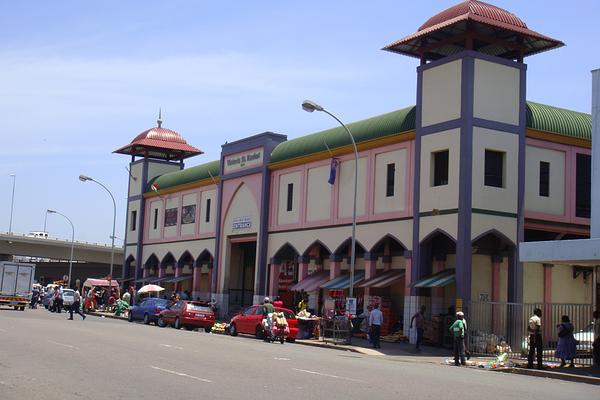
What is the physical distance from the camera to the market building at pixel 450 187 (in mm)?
30969

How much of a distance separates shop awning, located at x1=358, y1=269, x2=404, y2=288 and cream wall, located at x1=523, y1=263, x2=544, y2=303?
4910 mm

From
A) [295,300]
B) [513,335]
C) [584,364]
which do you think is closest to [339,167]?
[295,300]

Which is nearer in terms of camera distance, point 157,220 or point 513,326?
point 513,326

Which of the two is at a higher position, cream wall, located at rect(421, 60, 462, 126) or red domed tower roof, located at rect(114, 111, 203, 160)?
red domed tower roof, located at rect(114, 111, 203, 160)

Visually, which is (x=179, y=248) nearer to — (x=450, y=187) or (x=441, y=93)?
(x=441, y=93)

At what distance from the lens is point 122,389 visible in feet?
42.9

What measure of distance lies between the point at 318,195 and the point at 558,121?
12093 millimetres

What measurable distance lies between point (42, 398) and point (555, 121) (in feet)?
86.3

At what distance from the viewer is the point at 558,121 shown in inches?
1323

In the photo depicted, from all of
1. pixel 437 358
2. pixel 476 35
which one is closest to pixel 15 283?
pixel 437 358

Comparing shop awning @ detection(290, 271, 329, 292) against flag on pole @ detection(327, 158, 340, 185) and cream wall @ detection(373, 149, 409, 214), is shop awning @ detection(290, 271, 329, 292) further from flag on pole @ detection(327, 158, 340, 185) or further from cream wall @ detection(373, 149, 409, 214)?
cream wall @ detection(373, 149, 409, 214)

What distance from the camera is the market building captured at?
30969 millimetres

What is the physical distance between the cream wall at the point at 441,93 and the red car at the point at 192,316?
1364cm

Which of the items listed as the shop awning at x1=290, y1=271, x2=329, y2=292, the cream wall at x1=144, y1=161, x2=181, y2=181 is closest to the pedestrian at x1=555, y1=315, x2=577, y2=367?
the shop awning at x1=290, y1=271, x2=329, y2=292
